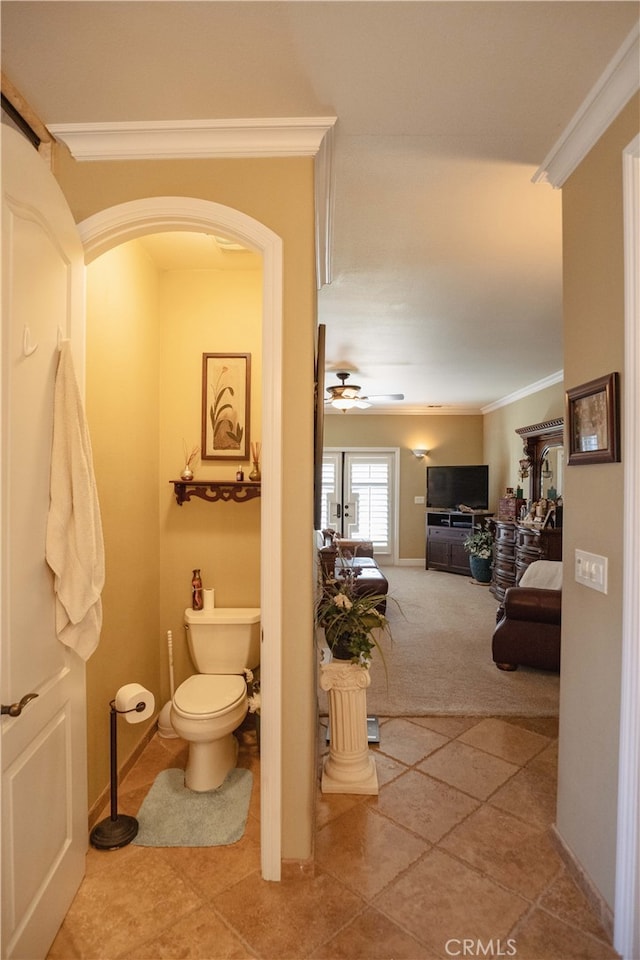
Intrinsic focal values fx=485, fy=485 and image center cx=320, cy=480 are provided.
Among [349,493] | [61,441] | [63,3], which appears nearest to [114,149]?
[63,3]

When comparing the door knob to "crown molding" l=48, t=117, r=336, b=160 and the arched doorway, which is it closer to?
the arched doorway

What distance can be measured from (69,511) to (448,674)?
10.3ft

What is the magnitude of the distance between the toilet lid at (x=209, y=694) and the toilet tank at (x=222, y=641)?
0.10 metres

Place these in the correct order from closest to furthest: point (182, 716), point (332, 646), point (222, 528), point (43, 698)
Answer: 1. point (43, 698)
2. point (182, 716)
3. point (332, 646)
4. point (222, 528)

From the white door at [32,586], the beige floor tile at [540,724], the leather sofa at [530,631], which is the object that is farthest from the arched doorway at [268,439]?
the leather sofa at [530,631]

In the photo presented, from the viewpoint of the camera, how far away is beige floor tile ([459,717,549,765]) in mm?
2629

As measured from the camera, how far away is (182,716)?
2195 millimetres

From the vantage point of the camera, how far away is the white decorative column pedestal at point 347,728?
91.4 inches

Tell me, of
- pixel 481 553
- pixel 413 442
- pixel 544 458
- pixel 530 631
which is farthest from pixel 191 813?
pixel 413 442

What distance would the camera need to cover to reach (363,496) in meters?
8.75

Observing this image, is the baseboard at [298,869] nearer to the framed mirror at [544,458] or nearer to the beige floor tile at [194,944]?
the beige floor tile at [194,944]

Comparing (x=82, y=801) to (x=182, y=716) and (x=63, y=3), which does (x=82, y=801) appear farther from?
(x=63, y=3)

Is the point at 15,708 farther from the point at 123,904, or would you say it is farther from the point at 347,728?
the point at 347,728

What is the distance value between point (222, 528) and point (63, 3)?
7.29ft
